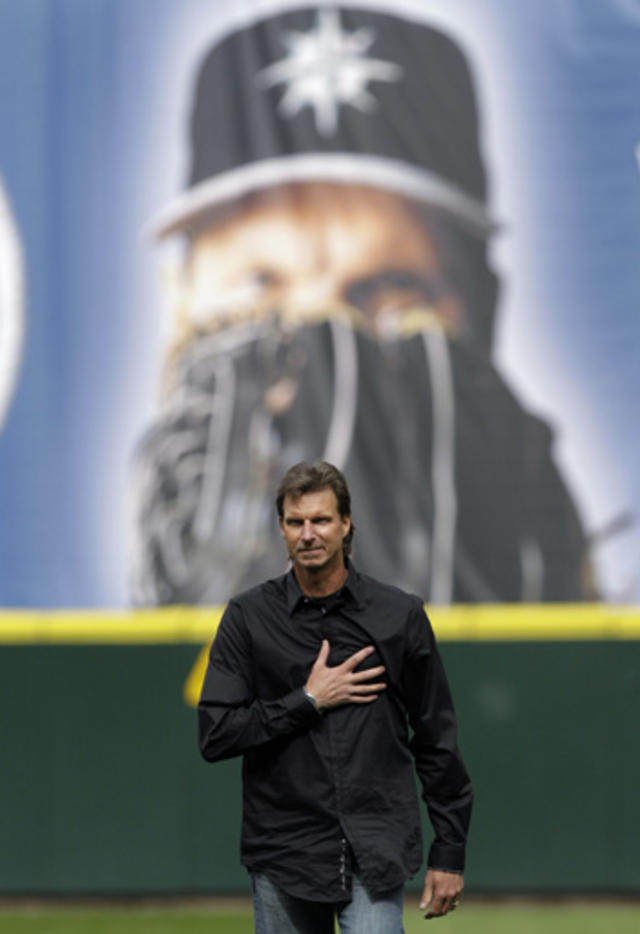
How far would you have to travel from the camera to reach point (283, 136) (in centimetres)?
592

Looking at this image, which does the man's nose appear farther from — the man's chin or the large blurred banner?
the large blurred banner

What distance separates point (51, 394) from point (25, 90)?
1265 millimetres

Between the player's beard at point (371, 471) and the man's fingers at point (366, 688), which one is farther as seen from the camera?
the player's beard at point (371, 471)

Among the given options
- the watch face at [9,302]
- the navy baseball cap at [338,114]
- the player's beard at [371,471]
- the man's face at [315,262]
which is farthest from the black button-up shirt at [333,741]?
the navy baseball cap at [338,114]

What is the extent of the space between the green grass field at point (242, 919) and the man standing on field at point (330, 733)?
246 cm

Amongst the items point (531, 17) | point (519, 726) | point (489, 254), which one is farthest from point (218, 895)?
point (531, 17)

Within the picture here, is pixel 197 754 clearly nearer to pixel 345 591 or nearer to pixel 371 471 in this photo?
pixel 371 471

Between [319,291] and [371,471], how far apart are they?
0.78 m

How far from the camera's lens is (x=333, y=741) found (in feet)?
9.59

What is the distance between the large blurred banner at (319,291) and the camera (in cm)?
575

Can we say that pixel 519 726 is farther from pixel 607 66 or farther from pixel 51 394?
pixel 607 66

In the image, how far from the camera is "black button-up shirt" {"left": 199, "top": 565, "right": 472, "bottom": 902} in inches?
114

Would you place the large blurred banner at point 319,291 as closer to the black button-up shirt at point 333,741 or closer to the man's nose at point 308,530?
the black button-up shirt at point 333,741

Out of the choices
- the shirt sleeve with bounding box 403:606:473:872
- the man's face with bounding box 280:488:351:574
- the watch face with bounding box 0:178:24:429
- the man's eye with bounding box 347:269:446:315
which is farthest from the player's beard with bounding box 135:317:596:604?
the man's face with bounding box 280:488:351:574
